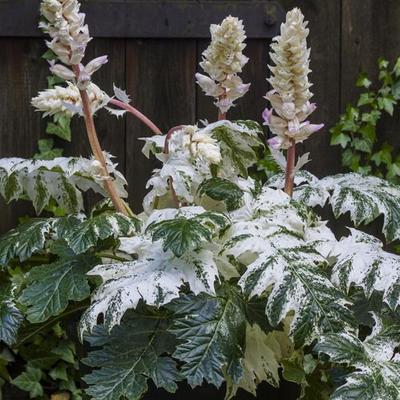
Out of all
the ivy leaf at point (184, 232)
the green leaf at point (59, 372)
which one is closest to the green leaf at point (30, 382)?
the green leaf at point (59, 372)

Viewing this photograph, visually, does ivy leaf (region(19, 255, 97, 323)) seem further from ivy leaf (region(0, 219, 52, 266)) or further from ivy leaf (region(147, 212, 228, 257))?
ivy leaf (region(147, 212, 228, 257))

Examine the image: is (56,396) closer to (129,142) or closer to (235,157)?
(129,142)

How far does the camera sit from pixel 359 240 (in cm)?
182

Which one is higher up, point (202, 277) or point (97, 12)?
point (97, 12)

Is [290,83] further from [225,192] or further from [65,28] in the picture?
[65,28]

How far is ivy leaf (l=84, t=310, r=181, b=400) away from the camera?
1521mm

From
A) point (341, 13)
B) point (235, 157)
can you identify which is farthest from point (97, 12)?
point (235, 157)

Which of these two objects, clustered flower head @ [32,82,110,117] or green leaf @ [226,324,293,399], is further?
clustered flower head @ [32,82,110,117]

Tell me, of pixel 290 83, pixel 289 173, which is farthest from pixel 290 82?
pixel 289 173

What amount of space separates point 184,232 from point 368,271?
0.36 metres

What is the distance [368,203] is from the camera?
6.22 feet

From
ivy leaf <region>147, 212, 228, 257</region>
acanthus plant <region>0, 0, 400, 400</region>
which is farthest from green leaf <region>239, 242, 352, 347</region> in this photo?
ivy leaf <region>147, 212, 228, 257</region>

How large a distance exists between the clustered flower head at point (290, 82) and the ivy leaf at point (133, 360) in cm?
47

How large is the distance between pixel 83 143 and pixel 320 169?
81 cm
